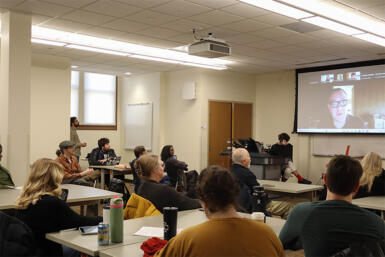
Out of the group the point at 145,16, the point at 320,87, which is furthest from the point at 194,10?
the point at 320,87

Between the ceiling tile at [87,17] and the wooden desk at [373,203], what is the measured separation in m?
4.04

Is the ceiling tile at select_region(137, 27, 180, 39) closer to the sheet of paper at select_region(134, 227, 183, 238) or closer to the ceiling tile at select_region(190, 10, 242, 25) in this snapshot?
the ceiling tile at select_region(190, 10, 242, 25)

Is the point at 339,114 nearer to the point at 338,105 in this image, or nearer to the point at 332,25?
the point at 338,105

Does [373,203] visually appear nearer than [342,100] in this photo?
Yes

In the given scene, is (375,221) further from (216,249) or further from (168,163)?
(168,163)

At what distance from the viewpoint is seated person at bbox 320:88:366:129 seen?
29.2 feet

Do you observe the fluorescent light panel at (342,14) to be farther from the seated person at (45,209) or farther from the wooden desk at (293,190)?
the seated person at (45,209)

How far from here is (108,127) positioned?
11445mm

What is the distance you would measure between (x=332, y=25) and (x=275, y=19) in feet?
2.69

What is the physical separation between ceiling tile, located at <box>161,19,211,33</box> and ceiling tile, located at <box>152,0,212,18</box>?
1.09 feet

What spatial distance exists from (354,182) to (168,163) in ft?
13.8

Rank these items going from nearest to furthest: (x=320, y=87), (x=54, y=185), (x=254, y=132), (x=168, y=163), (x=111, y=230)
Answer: (x=111, y=230) < (x=54, y=185) < (x=168, y=163) < (x=320, y=87) < (x=254, y=132)

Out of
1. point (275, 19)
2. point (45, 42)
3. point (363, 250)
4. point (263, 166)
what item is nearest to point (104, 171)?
→ point (45, 42)

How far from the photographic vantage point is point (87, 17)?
18.9 feet
